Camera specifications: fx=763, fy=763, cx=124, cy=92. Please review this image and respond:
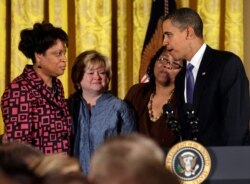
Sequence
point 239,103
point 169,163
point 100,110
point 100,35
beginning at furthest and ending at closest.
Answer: point 100,35, point 100,110, point 239,103, point 169,163

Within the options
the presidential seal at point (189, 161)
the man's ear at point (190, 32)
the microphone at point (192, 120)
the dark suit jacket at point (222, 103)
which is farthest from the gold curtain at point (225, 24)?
the presidential seal at point (189, 161)

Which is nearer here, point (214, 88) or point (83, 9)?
point (214, 88)

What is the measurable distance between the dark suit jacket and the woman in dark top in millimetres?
294

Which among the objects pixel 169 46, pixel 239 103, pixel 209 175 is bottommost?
pixel 209 175

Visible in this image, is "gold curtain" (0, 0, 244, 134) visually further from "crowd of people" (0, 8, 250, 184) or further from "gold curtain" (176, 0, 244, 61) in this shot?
"crowd of people" (0, 8, 250, 184)

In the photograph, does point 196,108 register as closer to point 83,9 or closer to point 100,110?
point 100,110

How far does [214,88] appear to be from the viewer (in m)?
3.75

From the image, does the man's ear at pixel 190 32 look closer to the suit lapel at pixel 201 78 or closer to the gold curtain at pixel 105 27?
the suit lapel at pixel 201 78

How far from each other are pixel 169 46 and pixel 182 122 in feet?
1.78

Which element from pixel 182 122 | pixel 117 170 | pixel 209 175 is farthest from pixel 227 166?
pixel 117 170

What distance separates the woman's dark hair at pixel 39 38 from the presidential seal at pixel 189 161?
111 centimetres

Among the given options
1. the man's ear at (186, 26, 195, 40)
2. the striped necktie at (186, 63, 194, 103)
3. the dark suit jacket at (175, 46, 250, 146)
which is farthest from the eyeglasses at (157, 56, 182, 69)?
the dark suit jacket at (175, 46, 250, 146)

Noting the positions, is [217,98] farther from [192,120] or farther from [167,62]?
[167,62]

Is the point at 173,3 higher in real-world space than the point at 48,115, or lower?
higher
